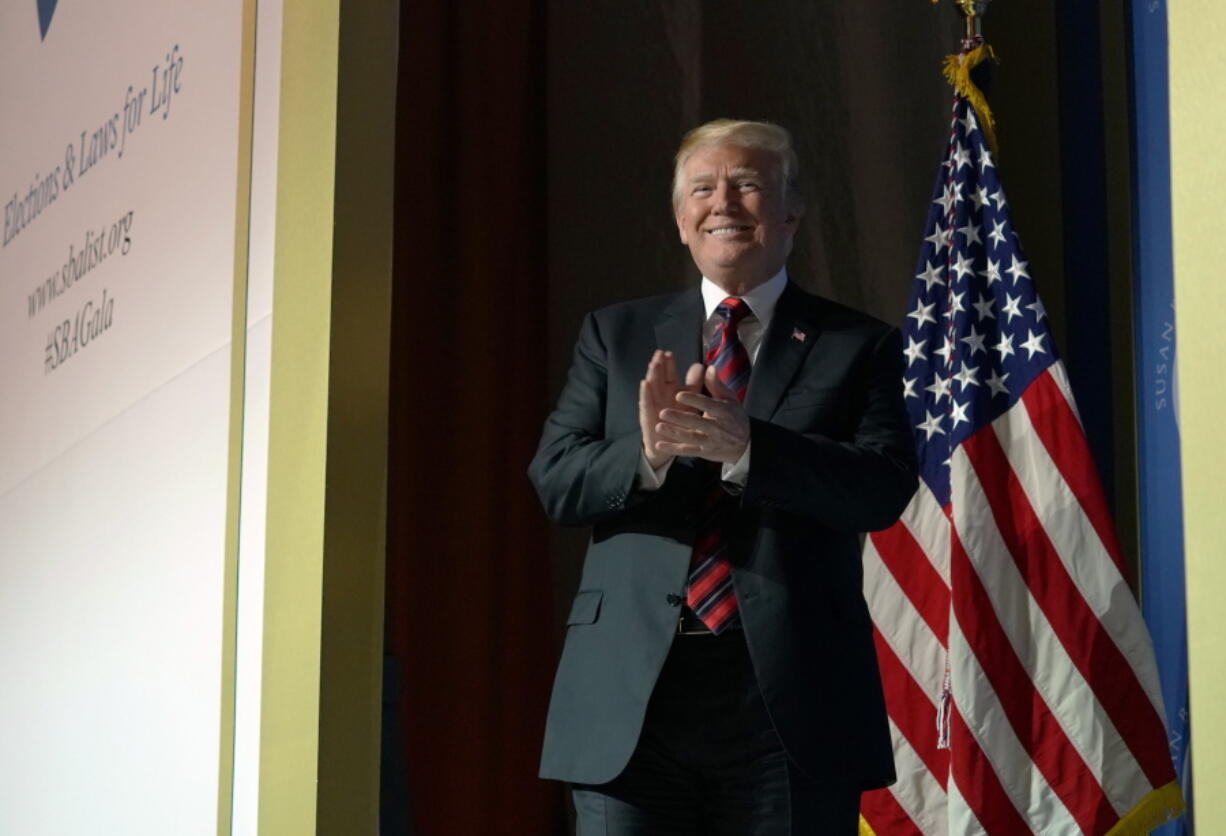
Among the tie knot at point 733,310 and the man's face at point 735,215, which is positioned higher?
the man's face at point 735,215

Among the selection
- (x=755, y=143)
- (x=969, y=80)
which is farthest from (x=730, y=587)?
(x=969, y=80)

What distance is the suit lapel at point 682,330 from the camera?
91.9 inches

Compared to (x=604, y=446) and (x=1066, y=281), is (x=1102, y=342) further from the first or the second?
(x=604, y=446)

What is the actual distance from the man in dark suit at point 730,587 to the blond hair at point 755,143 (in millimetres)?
108

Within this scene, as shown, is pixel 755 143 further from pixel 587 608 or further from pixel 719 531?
pixel 587 608

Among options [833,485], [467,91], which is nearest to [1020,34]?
[467,91]

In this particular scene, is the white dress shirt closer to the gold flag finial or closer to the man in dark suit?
the man in dark suit

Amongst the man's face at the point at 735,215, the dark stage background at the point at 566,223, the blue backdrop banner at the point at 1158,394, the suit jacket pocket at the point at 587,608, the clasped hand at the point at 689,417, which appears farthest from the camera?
the dark stage background at the point at 566,223

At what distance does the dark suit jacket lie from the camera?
6.80ft

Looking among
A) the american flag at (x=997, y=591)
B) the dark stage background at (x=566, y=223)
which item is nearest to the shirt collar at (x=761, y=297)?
the american flag at (x=997, y=591)

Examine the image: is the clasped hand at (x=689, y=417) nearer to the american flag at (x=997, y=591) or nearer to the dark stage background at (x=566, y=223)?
the american flag at (x=997, y=591)

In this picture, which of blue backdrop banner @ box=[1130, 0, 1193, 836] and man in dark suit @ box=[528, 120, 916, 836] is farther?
blue backdrop banner @ box=[1130, 0, 1193, 836]

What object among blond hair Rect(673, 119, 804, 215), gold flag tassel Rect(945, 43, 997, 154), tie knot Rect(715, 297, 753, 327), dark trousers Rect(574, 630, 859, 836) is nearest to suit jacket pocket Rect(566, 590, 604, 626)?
dark trousers Rect(574, 630, 859, 836)

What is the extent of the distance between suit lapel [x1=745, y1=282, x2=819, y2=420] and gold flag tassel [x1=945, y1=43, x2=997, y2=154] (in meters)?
1.56
